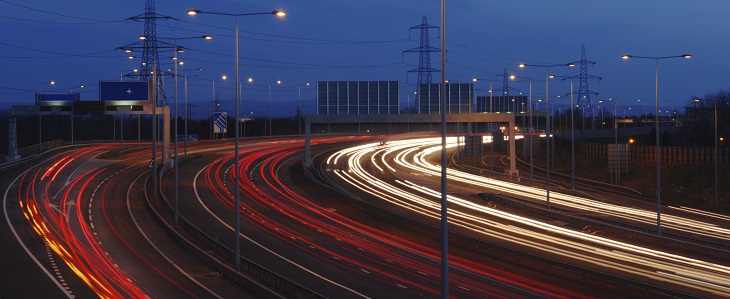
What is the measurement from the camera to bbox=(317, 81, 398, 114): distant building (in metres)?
83.4

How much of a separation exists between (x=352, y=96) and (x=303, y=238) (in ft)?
156

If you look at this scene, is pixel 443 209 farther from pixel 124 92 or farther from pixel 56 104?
pixel 56 104

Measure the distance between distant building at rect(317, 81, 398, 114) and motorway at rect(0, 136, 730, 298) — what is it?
14621 millimetres

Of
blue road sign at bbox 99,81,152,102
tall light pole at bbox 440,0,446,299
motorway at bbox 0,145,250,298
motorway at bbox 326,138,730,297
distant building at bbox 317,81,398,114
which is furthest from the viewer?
distant building at bbox 317,81,398,114

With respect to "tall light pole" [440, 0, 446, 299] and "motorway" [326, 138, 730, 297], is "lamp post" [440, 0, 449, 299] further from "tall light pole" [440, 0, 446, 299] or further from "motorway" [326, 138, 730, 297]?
"motorway" [326, 138, 730, 297]

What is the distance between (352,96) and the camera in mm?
83875

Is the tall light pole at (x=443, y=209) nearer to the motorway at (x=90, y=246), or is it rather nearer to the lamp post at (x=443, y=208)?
the lamp post at (x=443, y=208)

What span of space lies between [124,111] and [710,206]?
143 ft

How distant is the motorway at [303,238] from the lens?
87.5ft

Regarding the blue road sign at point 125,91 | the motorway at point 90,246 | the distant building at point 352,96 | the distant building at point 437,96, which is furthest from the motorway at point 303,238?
the distant building at point 437,96

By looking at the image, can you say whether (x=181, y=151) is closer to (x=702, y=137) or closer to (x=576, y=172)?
(x=576, y=172)

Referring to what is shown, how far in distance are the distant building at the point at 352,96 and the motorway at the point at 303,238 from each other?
14.6 m

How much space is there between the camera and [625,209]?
5019cm

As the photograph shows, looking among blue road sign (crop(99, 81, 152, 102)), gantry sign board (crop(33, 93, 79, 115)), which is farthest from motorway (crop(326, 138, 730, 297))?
gantry sign board (crop(33, 93, 79, 115))
